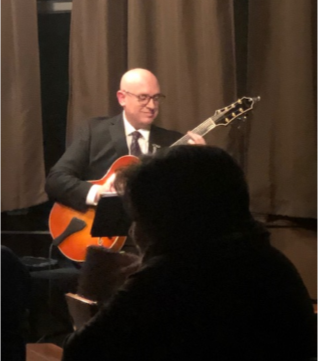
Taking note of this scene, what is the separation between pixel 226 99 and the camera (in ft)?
8.63

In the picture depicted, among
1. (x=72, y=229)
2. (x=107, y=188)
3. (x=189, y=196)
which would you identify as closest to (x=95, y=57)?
(x=107, y=188)

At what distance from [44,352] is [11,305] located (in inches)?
44.4

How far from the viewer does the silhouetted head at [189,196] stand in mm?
1174

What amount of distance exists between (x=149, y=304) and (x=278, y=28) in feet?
5.38

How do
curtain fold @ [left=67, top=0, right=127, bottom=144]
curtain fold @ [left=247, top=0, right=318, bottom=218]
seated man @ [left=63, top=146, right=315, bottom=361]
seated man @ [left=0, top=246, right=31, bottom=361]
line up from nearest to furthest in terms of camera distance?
seated man @ [left=63, top=146, right=315, bottom=361]
seated man @ [left=0, top=246, right=31, bottom=361]
curtain fold @ [left=247, top=0, right=318, bottom=218]
curtain fold @ [left=67, top=0, right=127, bottom=144]

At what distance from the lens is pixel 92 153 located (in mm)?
2723

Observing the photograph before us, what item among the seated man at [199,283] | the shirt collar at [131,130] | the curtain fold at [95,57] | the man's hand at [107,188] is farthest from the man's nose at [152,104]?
the seated man at [199,283]

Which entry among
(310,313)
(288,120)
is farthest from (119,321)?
(288,120)

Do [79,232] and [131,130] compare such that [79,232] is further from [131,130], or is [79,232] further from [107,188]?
[131,130]

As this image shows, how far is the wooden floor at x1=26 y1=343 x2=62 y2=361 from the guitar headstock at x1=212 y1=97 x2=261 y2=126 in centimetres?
118

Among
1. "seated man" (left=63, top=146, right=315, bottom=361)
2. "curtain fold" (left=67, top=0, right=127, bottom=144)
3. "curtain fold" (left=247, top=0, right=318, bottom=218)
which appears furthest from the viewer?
"curtain fold" (left=67, top=0, right=127, bottom=144)

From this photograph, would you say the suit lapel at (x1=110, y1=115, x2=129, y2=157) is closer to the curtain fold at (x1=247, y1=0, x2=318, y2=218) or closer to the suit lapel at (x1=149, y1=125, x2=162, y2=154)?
the suit lapel at (x1=149, y1=125, x2=162, y2=154)

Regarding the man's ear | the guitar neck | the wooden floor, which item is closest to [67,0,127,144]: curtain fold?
the man's ear

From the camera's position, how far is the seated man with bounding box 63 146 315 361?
115 centimetres
